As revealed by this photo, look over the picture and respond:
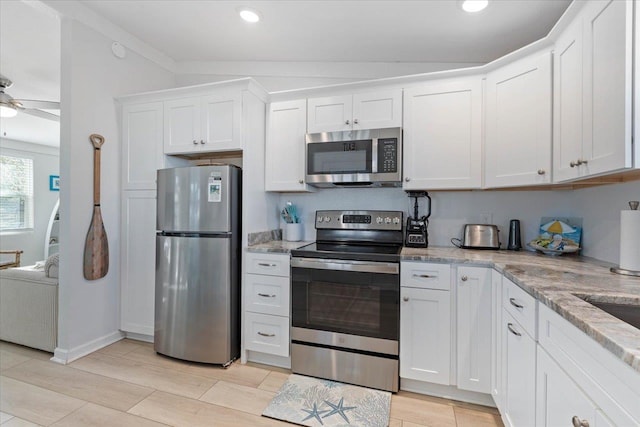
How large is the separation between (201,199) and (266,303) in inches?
37.0

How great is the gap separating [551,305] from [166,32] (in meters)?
3.21

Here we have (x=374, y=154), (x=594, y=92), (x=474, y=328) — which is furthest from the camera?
(x=374, y=154)

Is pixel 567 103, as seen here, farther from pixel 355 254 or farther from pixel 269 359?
pixel 269 359

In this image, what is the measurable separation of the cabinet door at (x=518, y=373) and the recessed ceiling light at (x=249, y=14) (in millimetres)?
2529

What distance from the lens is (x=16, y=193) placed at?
5523 millimetres

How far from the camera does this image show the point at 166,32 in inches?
101

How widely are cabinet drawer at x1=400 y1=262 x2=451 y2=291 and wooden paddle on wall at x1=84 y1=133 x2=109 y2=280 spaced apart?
243cm

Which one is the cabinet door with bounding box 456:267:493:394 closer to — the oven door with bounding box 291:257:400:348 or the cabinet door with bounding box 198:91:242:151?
the oven door with bounding box 291:257:400:348

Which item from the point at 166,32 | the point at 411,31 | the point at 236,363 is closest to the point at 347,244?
the point at 236,363

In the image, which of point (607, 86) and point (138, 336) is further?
point (138, 336)

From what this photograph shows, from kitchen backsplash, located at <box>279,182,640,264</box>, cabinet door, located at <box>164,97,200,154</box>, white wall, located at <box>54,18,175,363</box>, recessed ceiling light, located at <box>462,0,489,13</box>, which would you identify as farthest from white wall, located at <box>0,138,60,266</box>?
recessed ceiling light, located at <box>462,0,489,13</box>

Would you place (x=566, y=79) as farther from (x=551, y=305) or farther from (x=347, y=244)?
(x=347, y=244)

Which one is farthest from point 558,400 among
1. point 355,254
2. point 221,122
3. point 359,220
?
point 221,122

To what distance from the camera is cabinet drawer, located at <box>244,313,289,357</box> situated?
7.38 ft
